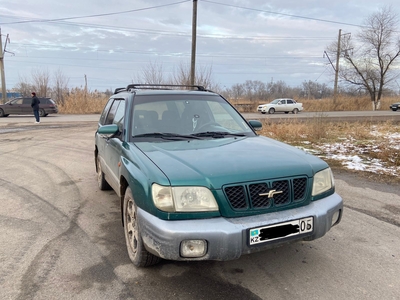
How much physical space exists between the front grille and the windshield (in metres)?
1.26

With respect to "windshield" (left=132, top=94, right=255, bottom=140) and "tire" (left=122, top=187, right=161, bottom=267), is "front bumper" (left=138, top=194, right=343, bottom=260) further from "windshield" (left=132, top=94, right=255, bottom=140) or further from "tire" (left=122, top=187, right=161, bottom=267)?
"windshield" (left=132, top=94, right=255, bottom=140)

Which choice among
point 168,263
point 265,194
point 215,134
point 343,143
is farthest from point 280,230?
point 343,143

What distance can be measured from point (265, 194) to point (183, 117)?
1.75 meters

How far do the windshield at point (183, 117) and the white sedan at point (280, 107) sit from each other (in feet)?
94.1

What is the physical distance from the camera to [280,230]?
96.2 inches

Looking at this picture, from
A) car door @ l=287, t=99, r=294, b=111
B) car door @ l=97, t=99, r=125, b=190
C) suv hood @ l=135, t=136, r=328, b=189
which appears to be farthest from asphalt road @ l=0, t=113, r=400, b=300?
car door @ l=287, t=99, r=294, b=111

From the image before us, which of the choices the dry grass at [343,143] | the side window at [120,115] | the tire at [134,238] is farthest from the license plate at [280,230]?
the dry grass at [343,143]

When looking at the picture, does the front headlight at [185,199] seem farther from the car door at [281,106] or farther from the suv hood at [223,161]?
the car door at [281,106]

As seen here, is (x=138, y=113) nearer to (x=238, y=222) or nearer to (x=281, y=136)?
(x=238, y=222)

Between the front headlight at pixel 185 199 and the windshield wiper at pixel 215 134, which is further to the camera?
the windshield wiper at pixel 215 134

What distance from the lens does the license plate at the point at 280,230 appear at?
2357mm

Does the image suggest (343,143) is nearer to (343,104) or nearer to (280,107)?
(280,107)

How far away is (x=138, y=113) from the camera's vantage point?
12.3 ft

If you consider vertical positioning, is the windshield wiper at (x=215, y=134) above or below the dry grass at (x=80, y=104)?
above
